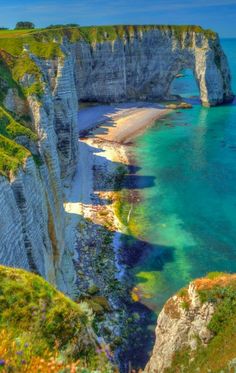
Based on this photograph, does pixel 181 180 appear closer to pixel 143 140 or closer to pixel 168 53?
pixel 143 140

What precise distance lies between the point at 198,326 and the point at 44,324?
12008 mm

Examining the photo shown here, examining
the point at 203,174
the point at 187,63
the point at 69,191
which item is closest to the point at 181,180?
the point at 203,174

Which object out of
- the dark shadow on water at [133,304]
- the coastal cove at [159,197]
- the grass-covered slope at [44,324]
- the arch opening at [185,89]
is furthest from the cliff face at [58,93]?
the arch opening at [185,89]

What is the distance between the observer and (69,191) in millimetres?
52375

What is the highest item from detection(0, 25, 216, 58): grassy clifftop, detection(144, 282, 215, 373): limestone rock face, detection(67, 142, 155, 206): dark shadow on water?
detection(0, 25, 216, 58): grassy clifftop

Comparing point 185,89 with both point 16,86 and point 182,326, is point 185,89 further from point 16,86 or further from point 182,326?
point 182,326

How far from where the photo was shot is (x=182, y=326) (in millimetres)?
20500

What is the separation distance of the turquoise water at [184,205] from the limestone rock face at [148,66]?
64.2ft

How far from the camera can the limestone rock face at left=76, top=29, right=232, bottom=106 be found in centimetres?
9812

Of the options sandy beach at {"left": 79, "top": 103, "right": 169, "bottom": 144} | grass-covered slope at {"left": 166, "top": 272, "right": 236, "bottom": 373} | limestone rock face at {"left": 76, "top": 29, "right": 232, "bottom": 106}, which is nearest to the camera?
grass-covered slope at {"left": 166, "top": 272, "right": 236, "bottom": 373}

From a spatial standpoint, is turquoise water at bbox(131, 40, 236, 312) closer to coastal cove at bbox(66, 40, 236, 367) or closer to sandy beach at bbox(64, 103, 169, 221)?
coastal cove at bbox(66, 40, 236, 367)

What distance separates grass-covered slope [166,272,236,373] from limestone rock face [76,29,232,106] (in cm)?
8345

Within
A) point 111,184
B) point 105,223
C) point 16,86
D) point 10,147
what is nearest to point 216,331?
point 10,147

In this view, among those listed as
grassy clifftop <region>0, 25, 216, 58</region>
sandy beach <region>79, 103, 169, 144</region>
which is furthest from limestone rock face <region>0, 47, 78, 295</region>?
grassy clifftop <region>0, 25, 216, 58</region>
